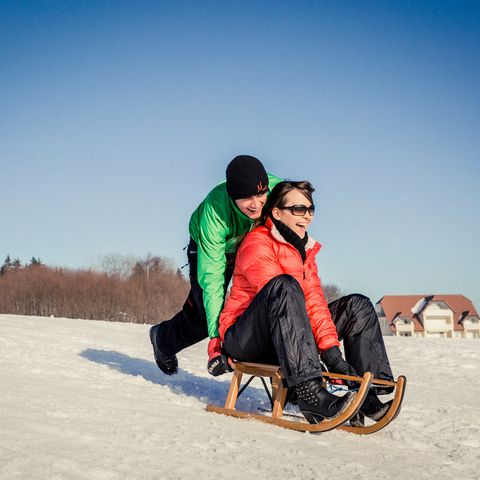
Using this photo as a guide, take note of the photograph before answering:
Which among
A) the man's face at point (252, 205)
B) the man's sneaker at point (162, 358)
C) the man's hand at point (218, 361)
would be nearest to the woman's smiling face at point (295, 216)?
the man's face at point (252, 205)

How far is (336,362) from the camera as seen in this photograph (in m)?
3.27

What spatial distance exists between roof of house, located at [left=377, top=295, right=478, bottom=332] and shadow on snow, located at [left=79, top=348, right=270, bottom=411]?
46.5 meters

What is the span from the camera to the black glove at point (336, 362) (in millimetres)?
3260

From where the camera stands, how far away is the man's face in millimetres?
3592

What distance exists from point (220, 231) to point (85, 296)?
3574 centimetres

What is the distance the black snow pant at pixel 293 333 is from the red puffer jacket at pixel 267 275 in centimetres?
11

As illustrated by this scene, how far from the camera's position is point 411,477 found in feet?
7.52

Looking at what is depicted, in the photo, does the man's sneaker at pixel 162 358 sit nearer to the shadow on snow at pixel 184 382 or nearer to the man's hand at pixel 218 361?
the shadow on snow at pixel 184 382

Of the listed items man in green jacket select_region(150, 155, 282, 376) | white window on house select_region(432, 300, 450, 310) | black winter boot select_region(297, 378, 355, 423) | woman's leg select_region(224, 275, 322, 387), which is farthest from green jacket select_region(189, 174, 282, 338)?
white window on house select_region(432, 300, 450, 310)

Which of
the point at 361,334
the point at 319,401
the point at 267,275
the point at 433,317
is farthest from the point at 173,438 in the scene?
the point at 433,317

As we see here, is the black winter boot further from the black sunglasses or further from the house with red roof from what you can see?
the house with red roof

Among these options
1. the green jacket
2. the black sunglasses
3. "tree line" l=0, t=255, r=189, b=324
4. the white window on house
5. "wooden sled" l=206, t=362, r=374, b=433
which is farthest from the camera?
the white window on house

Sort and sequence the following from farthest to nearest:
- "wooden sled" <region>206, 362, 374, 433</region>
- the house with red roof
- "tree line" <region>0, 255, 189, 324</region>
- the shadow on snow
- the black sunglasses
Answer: the house with red roof → "tree line" <region>0, 255, 189, 324</region> → the shadow on snow → the black sunglasses → "wooden sled" <region>206, 362, 374, 433</region>

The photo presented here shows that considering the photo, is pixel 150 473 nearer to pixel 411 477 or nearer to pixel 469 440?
pixel 411 477
